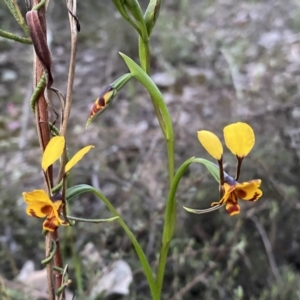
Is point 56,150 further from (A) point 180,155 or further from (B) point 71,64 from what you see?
(A) point 180,155

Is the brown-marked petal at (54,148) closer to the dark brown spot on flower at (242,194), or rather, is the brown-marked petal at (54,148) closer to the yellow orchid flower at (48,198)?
the yellow orchid flower at (48,198)

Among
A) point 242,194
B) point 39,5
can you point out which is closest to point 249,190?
point 242,194

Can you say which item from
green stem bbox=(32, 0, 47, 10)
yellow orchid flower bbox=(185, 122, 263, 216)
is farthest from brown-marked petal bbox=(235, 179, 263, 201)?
green stem bbox=(32, 0, 47, 10)

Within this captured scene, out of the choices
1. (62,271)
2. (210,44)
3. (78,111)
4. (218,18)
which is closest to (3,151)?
(78,111)

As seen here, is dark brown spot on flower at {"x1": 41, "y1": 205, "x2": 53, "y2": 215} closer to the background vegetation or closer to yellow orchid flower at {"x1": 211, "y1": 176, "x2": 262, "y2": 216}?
yellow orchid flower at {"x1": 211, "y1": 176, "x2": 262, "y2": 216}

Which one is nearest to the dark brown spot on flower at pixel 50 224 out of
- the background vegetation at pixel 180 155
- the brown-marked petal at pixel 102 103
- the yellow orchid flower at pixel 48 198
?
the yellow orchid flower at pixel 48 198

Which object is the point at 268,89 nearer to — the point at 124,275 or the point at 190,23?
the point at 124,275
